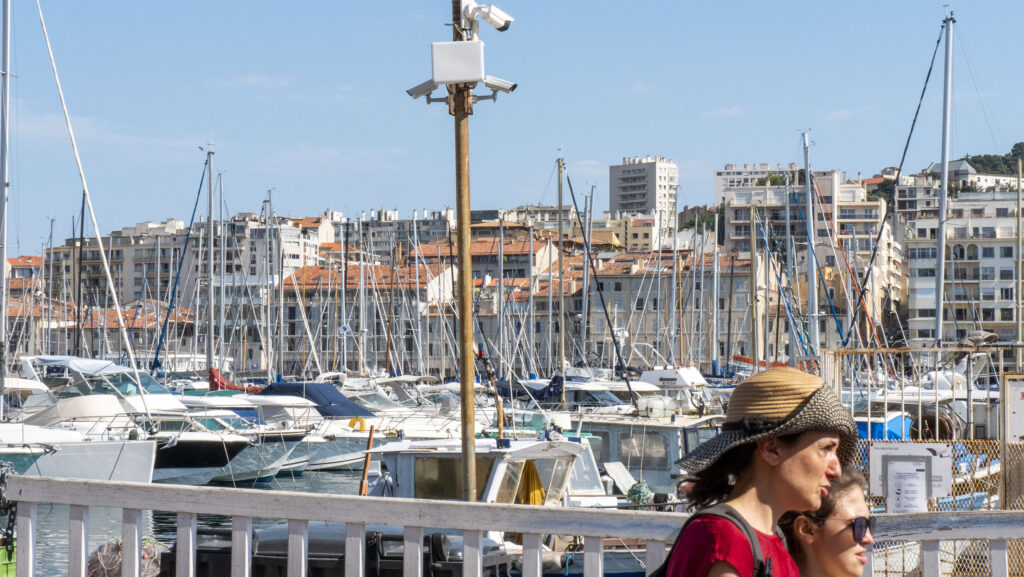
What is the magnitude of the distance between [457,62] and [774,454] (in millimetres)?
6121

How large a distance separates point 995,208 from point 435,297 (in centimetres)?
5613

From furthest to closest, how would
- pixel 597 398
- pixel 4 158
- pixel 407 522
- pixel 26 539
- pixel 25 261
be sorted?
1. pixel 25 261
2. pixel 597 398
3. pixel 4 158
4. pixel 26 539
5. pixel 407 522

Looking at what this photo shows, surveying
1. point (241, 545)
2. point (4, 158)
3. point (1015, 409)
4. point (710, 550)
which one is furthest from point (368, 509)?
point (4, 158)

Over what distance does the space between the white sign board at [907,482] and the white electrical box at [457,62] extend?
408 centimetres

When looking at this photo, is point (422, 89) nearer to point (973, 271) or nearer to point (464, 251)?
point (464, 251)

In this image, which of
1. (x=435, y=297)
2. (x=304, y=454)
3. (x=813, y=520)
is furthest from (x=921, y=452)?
(x=435, y=297)

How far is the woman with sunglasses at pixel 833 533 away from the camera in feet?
11.4

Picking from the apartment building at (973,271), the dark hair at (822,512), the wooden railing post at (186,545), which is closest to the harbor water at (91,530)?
the wooden railing post at (186,545)

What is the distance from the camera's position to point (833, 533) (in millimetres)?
3504

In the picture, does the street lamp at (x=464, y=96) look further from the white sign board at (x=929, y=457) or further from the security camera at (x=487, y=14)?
the white sign board at (x=929, y=457)

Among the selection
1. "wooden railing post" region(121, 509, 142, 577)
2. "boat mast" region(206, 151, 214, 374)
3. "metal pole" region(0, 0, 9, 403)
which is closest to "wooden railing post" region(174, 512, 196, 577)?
"wooden railing post" region(121, 509, 142, 577)

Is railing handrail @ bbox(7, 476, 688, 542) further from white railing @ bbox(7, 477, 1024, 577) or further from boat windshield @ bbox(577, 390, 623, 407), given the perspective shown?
boat windshield @ bbox(577, 390, 623, 407)

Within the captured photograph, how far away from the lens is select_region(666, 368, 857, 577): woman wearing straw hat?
318 cm

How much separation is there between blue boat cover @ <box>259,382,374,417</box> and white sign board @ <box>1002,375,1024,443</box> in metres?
29.3
